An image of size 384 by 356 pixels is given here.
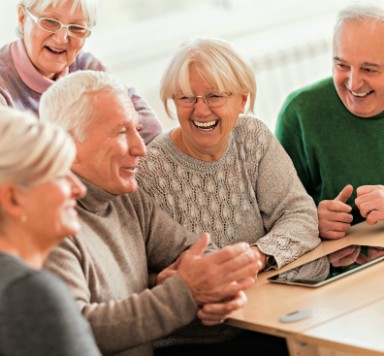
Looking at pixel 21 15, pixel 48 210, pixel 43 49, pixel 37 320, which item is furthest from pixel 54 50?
pixel 37 320

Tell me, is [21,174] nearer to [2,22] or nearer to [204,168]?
[204,168]

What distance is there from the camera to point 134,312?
173cm

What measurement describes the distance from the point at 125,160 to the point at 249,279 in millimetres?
428

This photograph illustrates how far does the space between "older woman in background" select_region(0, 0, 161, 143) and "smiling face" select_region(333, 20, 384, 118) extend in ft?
1.99

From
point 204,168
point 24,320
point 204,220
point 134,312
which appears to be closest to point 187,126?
point 204,168

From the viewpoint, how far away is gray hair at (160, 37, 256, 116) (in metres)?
2.25

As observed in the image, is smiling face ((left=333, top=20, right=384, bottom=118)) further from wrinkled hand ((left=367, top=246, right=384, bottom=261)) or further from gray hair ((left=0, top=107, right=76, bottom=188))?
gray hair ((left=0, top=107, right=76, bottom=188))

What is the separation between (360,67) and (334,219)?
1.62 ft

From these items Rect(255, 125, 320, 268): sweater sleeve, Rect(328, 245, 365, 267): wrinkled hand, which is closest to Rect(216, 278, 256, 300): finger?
Rect(328, 245, 365, 267): wrinkled hand

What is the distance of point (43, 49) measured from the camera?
2568 mm

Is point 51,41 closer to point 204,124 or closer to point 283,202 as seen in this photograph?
point 204,124

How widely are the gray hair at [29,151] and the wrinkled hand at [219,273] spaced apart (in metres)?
0.52

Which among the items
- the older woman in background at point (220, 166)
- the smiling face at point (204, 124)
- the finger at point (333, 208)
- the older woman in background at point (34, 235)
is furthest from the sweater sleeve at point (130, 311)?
the finger at point (333, 208)

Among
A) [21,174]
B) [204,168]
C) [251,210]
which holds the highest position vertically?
[21,174]
